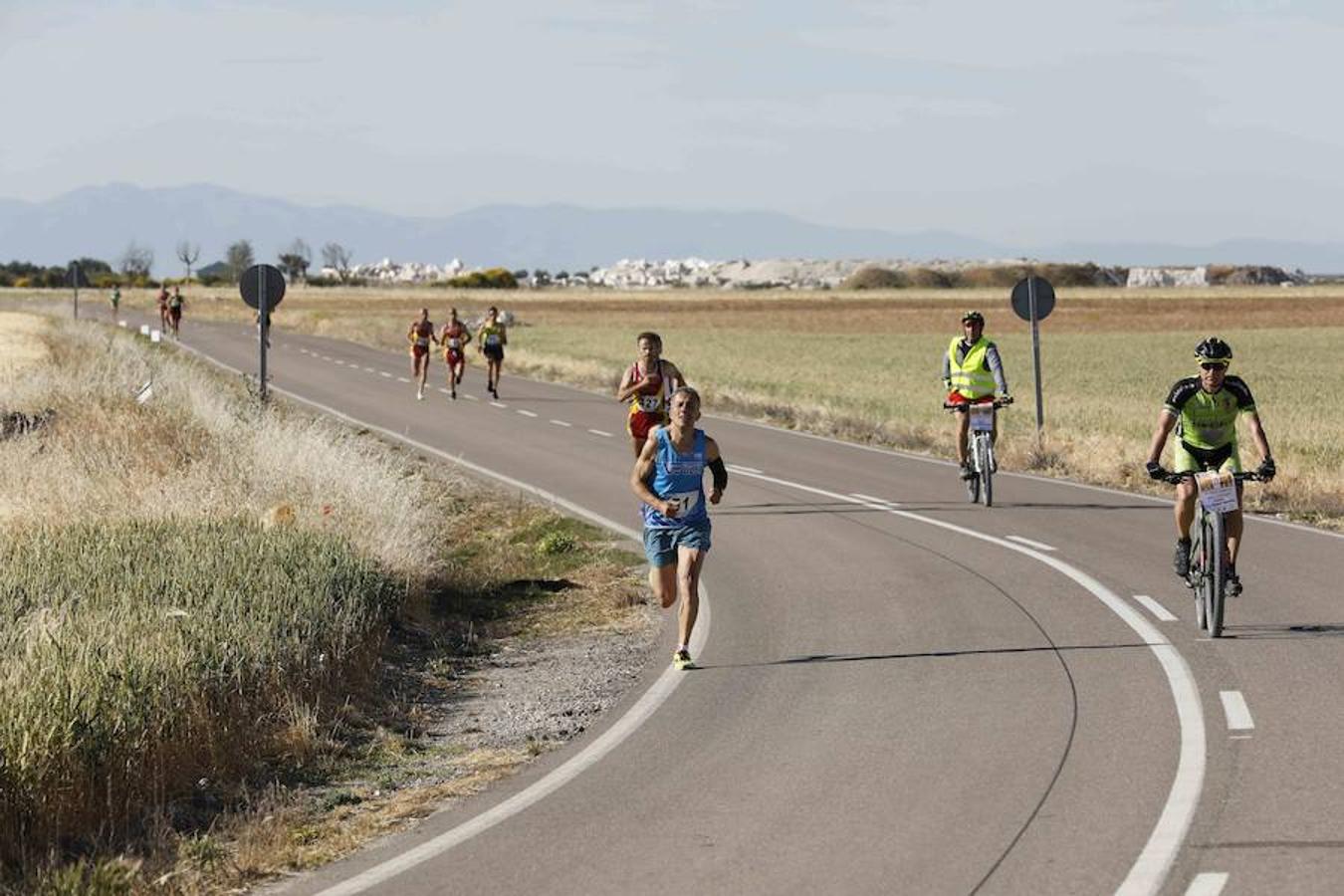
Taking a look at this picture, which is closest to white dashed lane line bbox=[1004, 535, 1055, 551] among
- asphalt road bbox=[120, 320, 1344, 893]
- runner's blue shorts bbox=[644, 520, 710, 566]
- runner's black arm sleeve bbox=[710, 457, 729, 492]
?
asphalt road bbox=[120, 320, 1344, 893]

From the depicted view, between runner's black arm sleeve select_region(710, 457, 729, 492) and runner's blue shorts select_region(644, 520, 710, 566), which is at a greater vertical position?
runner's black arm sleeve select_region(710, 457, 729, 492)

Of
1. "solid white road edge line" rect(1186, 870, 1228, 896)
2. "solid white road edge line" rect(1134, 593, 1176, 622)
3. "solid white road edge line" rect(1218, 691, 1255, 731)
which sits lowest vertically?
"solid white road edge line" rect(1134, 593, 1176, 622)

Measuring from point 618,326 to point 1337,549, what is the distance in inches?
3108

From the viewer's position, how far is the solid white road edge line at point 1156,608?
42.8 ft

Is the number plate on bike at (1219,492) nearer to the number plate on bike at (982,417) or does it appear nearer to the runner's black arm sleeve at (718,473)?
the runner's black arm sleeve at (718,473)

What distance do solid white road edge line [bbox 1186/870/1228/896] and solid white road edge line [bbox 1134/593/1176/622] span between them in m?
5.97

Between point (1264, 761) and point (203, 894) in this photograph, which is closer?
point (203, 894)

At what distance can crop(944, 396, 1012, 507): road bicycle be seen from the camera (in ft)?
65.0

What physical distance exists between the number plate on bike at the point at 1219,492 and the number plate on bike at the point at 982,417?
24.2 ft

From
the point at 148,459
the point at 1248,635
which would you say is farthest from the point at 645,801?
the point at 148,459

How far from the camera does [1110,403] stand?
133 ft

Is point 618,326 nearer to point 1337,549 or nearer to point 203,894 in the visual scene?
point 1337,549

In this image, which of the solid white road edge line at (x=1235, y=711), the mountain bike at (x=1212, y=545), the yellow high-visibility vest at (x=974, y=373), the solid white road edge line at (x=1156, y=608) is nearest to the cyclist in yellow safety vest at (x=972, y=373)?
the yellow high-visibility vest at (x=974, y=373)

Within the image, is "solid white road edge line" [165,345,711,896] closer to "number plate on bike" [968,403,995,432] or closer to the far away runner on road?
the far away runner on road
